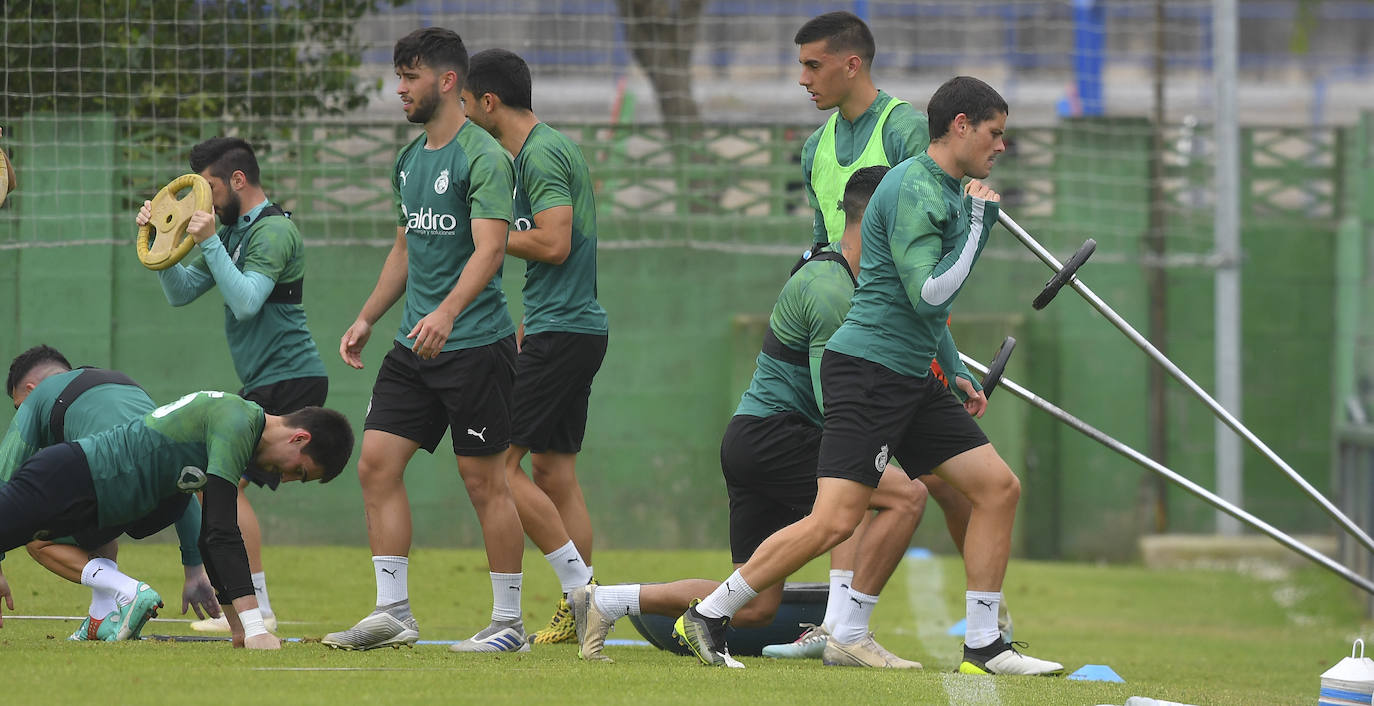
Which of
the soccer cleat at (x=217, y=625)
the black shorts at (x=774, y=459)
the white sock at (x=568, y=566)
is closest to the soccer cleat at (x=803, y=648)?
the black shorts at (x=774, y=459)

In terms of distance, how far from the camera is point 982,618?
5.57m

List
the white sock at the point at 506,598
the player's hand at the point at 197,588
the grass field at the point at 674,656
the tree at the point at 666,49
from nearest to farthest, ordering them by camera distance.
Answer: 1. the grass field at the point at 674,656
2. the white sock at the point at 506,598
3. the player's hand at the point at 197,588
4. the tree at the point at 666,49

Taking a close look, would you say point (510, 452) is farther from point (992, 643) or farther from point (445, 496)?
point (445, 496)

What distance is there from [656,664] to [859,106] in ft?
7.27

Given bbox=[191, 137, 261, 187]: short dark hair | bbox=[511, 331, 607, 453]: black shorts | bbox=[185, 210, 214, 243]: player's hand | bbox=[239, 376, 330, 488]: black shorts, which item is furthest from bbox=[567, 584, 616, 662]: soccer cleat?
bbox=[191, 137, 261, 187]: short dark hair

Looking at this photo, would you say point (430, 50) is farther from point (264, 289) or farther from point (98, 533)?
point (98, 533)

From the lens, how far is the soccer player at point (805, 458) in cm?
576

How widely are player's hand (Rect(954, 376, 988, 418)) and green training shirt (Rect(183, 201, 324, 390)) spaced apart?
2594 millimetres

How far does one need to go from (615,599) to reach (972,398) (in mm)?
1413

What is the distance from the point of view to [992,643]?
18.3 feet

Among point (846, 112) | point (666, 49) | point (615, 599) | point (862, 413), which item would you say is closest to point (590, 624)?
point (615, 599)

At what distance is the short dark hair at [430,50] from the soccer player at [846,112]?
4.22 feet

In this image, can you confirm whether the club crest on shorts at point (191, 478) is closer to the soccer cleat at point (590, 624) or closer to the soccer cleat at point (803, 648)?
the soccer cleat at point (590, 624)

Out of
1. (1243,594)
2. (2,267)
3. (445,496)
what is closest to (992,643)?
(1243,594)
